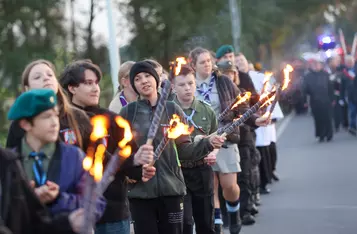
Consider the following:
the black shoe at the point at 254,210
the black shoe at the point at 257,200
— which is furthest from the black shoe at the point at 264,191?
the black shoe at the point at 254,210

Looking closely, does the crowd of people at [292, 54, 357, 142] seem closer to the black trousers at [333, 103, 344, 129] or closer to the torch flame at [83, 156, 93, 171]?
the black trousers at [333, 103, 344, 129]

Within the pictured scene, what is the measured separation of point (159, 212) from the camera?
7.30m

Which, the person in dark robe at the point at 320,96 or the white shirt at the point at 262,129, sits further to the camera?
the person in dark robe at the point at 320,96

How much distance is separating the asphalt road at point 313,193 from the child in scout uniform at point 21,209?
5.65 m

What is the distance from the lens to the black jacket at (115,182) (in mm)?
6324

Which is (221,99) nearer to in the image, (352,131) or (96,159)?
(96,159)

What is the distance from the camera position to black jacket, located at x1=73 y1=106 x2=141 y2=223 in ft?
20.7

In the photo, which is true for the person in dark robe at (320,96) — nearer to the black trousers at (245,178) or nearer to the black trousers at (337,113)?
the black trousers at (337,113)

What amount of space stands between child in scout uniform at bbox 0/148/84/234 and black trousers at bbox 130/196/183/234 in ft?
8.03

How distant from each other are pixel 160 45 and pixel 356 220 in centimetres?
1847

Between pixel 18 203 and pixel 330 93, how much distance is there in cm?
2024

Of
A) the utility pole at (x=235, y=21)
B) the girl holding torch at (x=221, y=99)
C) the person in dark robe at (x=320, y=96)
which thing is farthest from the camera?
the utility pole at (x=235, y=21)

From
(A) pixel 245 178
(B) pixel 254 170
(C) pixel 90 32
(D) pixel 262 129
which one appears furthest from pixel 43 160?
(C) pixel 90 32

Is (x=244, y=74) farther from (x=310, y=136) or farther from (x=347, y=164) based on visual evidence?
(x=310, y=136)
